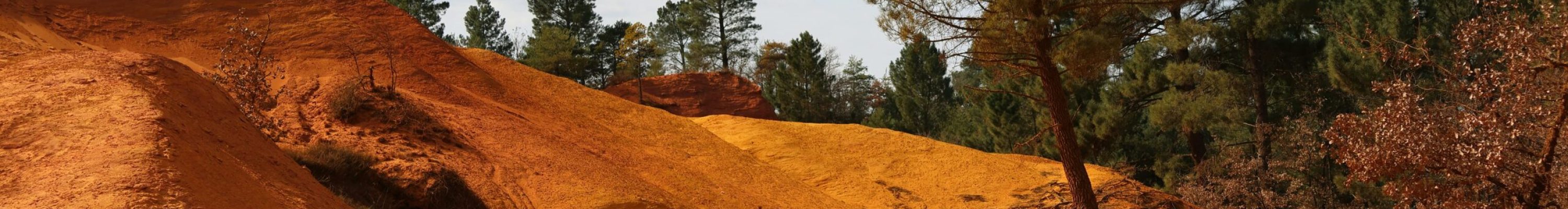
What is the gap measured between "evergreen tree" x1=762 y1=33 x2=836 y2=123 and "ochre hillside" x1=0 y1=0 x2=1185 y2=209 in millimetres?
22804

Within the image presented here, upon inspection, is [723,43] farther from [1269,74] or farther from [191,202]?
[191,202]

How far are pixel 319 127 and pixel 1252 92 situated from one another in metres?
20.3

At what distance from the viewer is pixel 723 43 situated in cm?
5681

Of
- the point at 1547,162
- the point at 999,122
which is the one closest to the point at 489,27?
the point at 999,122

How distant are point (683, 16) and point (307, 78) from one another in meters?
40.2

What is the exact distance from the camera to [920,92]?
54.3 m

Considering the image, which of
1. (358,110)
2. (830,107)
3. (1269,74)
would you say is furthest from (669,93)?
(358,110)

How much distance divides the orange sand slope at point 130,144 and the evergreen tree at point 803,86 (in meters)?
38.8

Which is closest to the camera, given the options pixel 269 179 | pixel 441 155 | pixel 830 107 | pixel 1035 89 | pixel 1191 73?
pixel 269 179

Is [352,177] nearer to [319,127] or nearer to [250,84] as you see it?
[319,127]

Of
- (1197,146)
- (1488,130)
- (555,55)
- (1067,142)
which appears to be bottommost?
(1197,146)

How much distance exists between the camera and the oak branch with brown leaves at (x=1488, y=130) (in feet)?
33.8

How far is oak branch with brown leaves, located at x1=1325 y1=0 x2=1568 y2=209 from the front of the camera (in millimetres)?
10312

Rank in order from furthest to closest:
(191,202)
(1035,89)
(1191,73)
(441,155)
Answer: (1035,89), (1191,73), (441,155), (191,202)
